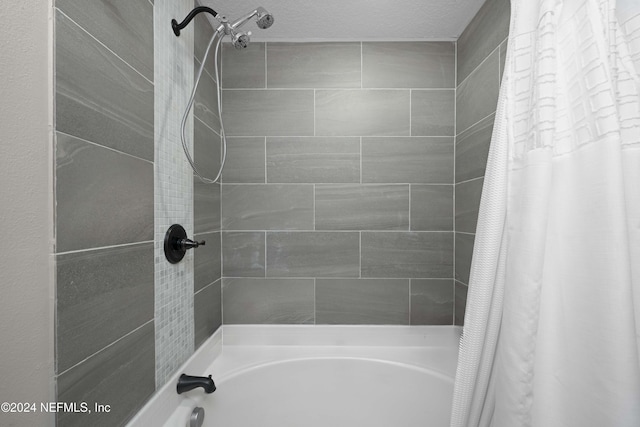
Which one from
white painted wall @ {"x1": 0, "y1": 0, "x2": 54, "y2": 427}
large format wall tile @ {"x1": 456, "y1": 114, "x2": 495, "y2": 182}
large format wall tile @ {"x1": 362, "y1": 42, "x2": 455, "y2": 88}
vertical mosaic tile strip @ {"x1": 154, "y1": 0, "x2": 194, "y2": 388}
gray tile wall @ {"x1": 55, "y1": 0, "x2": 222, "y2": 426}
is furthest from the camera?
large format wall tile @ {"x1": 362, "y1": 42, "x2": 455, "y2": 88}

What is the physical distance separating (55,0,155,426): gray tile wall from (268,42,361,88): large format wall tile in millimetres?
707

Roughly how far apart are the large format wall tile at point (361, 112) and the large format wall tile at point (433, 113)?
0.21 feet

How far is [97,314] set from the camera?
71 cm

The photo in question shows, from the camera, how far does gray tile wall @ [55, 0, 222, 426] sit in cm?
62

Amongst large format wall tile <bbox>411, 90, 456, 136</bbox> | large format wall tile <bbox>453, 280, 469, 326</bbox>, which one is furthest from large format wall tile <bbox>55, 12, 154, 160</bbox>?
large format wall tile <bbox>453, 280, 469, 326</bbox>

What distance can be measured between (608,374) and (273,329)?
1347mm

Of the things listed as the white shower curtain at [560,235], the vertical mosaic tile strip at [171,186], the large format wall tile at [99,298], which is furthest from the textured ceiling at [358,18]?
the large format wall tile at [99,298]

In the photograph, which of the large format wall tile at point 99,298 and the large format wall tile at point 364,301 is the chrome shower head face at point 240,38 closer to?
the large format wall tile at point 99,298

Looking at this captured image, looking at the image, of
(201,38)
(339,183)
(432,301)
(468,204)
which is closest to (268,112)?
(201,38)

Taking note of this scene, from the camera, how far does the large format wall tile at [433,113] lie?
1565mm

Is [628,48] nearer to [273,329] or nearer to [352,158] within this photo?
[352,158]

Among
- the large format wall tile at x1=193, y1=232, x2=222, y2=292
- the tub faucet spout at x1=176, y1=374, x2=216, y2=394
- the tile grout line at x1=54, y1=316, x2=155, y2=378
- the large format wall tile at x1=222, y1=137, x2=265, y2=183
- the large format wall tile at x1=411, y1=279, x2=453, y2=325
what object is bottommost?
the tub faucet spout at x1=176, y1=374, x2=216, y2=394

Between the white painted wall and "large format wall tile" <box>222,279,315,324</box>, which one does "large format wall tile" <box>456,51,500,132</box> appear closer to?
"large format wall tile" <box>222,279,315,324</box>

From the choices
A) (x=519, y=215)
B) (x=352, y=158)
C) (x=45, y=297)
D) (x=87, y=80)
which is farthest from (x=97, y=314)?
(x=352, y=158)
